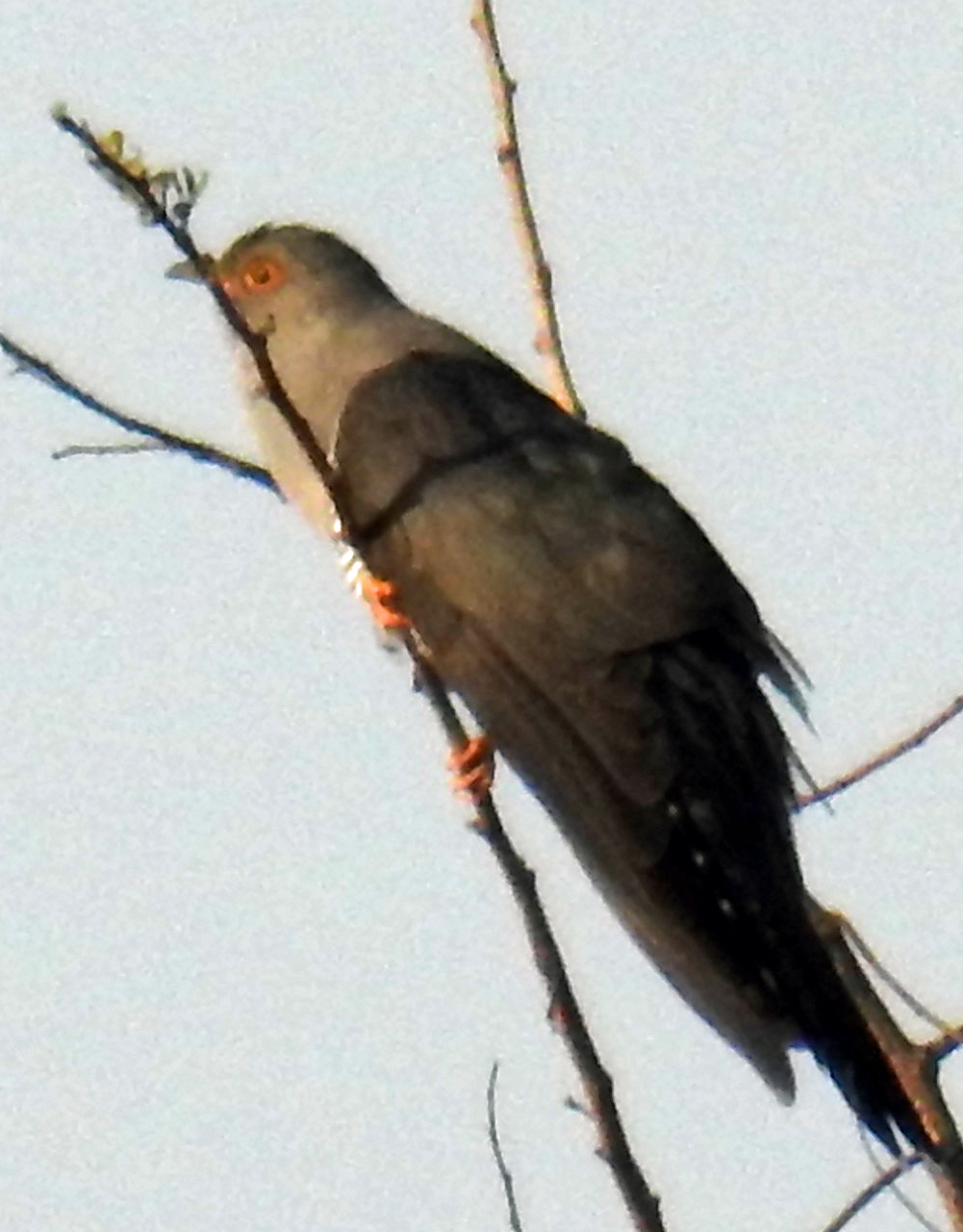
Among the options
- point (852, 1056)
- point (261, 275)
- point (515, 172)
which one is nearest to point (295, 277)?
point (261, 275)

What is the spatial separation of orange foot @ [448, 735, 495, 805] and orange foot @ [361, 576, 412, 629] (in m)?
0.42

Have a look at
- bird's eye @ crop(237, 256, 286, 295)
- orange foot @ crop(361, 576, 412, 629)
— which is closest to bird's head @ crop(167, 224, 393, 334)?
bird's eye @ crop(237, 256, 286, 295)

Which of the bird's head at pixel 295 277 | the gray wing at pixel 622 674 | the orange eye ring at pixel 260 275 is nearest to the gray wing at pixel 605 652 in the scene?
the gray wing at pixel 622 674

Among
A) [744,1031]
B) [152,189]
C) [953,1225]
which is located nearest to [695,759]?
[744,1031]

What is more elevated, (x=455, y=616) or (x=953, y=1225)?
(x=455, y=616)

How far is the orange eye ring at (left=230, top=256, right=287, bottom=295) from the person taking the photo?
24.6 feet

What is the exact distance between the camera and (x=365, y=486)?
19.7 ft

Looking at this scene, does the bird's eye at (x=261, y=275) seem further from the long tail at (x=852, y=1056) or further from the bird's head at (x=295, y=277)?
the long tail at (x=852, y=1056)

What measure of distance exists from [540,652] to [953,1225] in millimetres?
1589

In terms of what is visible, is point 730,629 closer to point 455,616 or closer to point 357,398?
point 455,616

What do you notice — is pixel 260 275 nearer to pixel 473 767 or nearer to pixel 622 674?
pixel 622 674

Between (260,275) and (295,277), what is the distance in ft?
0.43

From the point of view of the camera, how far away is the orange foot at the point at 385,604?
227 inches

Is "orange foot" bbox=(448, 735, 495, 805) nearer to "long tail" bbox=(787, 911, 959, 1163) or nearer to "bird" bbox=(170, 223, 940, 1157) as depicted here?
"bird" bbox=(170, 223, 940, 1157)
